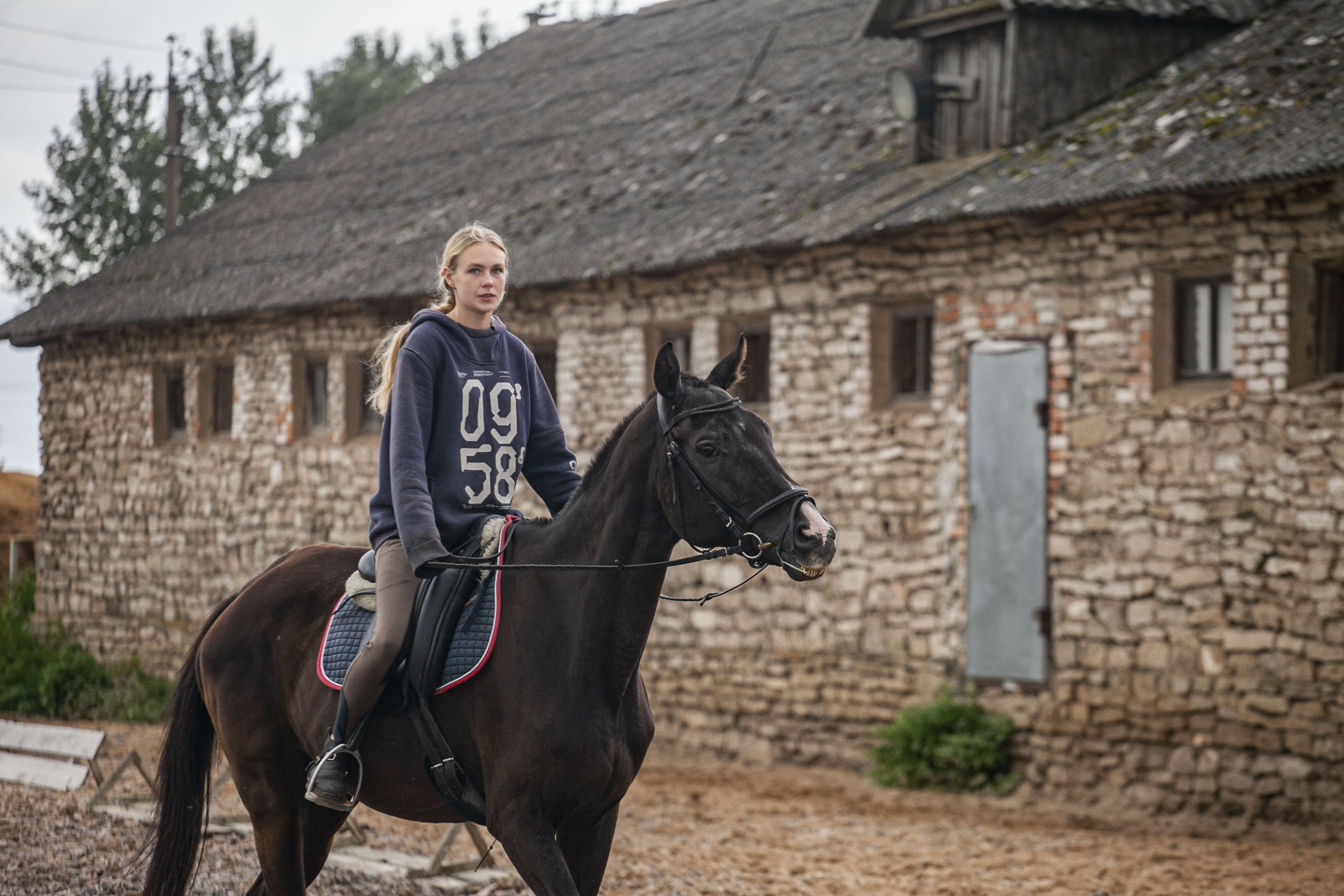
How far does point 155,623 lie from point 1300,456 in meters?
13.2

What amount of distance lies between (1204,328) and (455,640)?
21.3 ft

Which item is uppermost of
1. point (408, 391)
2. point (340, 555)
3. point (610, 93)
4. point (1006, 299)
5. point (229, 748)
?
point (610, 93)

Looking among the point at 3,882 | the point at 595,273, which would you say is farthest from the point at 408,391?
the point at 595,273

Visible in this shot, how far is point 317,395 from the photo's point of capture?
1562cm

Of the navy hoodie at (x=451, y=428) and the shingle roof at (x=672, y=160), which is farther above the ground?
the shingle roof at (x=672, y=160)

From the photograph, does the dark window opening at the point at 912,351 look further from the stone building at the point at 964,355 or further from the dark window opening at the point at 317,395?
the dark window opening at the point at 317,395

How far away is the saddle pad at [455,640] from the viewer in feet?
13.9

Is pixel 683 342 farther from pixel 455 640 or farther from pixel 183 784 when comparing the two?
pixel 455 640

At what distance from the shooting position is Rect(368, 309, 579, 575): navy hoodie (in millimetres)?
4316

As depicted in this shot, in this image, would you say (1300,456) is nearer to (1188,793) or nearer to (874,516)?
(1188,793)

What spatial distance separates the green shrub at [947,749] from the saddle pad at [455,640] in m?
6.23

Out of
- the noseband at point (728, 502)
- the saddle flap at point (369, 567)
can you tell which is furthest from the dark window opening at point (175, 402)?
the noseband at point (728, 502)

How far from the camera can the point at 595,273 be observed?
12.0 meters

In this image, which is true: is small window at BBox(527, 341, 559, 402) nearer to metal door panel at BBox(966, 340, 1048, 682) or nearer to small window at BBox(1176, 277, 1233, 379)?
metal door panel at BBox(966, 340, 1048, 682)
